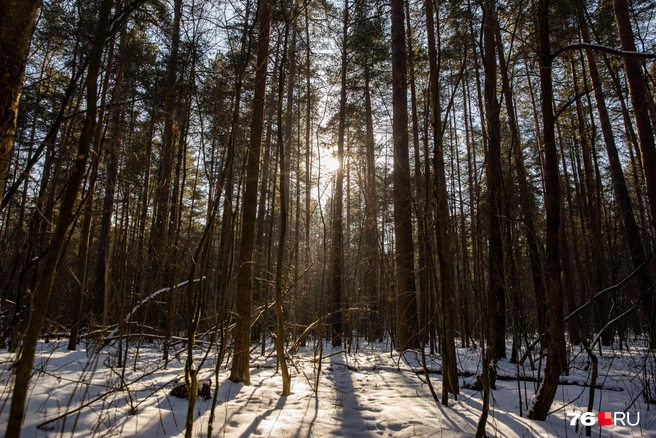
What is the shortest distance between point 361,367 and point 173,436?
14.2 feet

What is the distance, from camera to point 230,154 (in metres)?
2.30

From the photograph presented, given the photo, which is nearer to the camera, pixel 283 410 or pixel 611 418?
pixel 283 410

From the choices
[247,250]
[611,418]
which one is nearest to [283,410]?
[247,250]

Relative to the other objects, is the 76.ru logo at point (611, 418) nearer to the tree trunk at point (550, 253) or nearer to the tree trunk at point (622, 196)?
the tree trunk at point (550, 253)

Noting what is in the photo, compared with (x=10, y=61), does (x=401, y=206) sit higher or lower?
higher

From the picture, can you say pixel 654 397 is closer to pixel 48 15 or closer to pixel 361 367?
pixel 361 367

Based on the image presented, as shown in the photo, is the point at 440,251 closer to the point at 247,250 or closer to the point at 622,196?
the point at 247,250

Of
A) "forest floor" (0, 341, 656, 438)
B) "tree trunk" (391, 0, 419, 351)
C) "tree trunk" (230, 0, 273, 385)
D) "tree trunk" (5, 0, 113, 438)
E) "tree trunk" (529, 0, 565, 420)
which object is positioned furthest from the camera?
"tree trunk" (391, 0, 419, 351)

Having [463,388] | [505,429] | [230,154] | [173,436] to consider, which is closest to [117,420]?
[173,436]

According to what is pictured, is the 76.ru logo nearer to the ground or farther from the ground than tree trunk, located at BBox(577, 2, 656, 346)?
nearer to the ground

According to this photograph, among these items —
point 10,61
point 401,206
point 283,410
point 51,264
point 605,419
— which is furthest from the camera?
point 401,206

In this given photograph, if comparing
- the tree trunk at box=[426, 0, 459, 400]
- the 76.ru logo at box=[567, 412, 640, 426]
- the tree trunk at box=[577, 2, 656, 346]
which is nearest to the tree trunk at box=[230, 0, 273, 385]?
the tree trunk at box=[426, 0, 459, 400]

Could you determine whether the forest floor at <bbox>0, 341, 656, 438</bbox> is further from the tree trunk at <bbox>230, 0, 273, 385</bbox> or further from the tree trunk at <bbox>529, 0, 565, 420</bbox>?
the tree trunk at <bbox>230, 0, 273, 385</bbox>

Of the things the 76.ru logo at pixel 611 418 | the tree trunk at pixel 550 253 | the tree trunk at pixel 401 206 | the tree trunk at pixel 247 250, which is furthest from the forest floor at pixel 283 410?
the tree trunk at pixel 401 206
